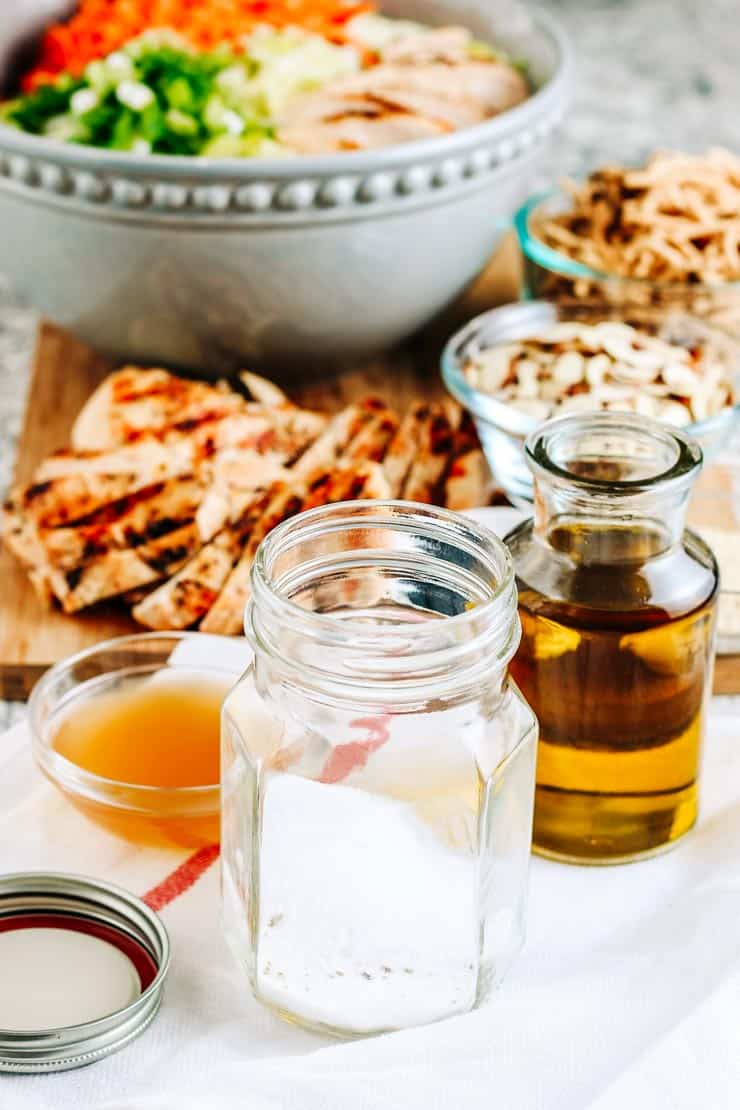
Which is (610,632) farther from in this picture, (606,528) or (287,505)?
(287,505)

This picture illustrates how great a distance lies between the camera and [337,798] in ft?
3.23

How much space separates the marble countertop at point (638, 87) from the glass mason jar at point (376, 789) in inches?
51.2

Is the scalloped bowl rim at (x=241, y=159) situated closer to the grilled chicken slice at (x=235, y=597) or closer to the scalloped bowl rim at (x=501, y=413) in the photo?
the scalloped bowl rim at (x=501, y=413)

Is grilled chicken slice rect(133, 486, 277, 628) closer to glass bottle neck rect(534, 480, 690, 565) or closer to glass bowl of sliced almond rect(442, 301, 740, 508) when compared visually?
glass bowl of sliced almond rect(442, 301, 740, 508)

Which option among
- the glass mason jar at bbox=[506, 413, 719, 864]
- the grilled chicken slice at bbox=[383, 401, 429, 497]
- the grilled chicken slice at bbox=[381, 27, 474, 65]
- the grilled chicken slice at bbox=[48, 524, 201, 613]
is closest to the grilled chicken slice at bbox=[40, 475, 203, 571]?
the grilled chicken slice at bbox=[48, 524, 201, 613]

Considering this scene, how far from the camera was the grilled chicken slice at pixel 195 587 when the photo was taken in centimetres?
155

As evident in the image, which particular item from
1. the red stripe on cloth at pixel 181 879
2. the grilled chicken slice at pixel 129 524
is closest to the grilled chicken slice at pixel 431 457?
the grilled chicken slice at pixel 129 524

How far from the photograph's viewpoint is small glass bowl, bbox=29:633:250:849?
1.17 metres

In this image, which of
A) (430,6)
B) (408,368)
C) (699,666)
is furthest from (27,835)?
(430,6)

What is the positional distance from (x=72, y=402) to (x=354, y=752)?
1.27 m

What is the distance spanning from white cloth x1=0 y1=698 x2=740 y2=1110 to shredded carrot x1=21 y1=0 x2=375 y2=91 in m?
1.45

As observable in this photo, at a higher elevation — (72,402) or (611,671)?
(611,671)

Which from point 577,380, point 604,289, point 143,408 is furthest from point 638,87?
point 143,408

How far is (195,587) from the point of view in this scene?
5.08ft
